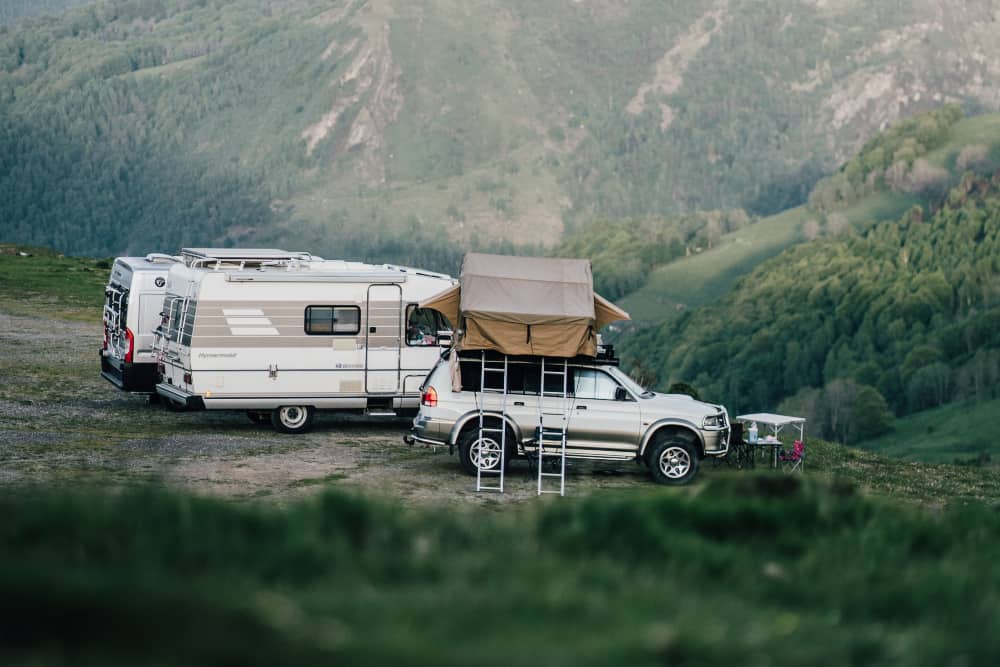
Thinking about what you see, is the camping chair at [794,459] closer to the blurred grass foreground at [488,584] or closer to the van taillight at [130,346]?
the van taillight at [130,346]

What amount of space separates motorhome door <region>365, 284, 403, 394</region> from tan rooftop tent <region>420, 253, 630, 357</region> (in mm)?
3198

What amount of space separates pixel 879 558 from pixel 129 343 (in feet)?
58.2

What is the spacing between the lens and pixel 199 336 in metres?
22.0

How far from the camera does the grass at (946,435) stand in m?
141

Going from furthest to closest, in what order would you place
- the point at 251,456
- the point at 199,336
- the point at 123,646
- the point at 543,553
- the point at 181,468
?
the point at 199,336 → the point at 251,456 → the point at 181,468 → the point at 543,553 → the point at 123,646

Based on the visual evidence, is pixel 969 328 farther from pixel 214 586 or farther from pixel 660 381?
pixel 214 586

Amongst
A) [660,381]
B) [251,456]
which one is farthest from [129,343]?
[660,381]

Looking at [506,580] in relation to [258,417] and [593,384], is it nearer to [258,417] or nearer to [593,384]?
[593,384]

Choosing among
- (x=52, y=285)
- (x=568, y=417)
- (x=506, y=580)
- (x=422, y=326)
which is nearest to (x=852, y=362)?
(x=52, y=285)

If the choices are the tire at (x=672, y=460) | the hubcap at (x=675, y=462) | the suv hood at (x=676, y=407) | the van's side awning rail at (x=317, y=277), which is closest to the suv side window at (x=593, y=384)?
the suv hood at (x=676, y=407)

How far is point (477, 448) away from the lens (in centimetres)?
1995

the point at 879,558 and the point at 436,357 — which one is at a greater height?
the point at 436,357

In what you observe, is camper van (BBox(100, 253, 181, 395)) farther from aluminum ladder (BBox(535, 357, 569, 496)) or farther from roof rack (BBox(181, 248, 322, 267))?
aluminum ladder (BBox(535, 357, 569, 496))

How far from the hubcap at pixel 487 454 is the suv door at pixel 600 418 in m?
1.09
